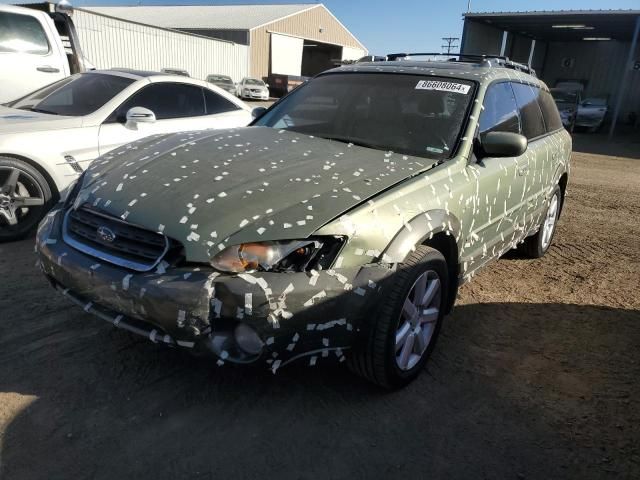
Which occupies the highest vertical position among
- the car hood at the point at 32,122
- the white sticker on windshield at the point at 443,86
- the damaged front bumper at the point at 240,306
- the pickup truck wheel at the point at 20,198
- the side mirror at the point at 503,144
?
the white sticker on windshield at the point at 443,86

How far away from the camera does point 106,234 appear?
93.8 inches

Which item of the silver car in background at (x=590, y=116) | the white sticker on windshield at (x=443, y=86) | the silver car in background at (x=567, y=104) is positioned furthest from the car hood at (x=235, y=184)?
the silver car in background at (x=590, y=116)

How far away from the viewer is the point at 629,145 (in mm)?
19000

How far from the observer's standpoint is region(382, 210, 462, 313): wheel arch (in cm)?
239

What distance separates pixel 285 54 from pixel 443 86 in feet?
124

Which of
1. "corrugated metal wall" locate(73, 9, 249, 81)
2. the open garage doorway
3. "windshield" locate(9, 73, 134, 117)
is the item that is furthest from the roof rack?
the open garage doorway

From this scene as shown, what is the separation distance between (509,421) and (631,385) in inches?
37.5

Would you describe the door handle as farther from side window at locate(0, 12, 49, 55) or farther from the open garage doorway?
the open garage doorway

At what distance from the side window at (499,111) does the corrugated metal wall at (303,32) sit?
110 ft

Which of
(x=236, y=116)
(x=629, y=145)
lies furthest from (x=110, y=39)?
(x=629, y=145)

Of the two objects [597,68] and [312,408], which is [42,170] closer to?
[312,408]

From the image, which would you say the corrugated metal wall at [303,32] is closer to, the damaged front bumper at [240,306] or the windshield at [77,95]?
the windshield at [77,95]

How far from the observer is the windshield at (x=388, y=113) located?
10.5 ft

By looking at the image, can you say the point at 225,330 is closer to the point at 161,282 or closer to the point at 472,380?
the point at 161,282
